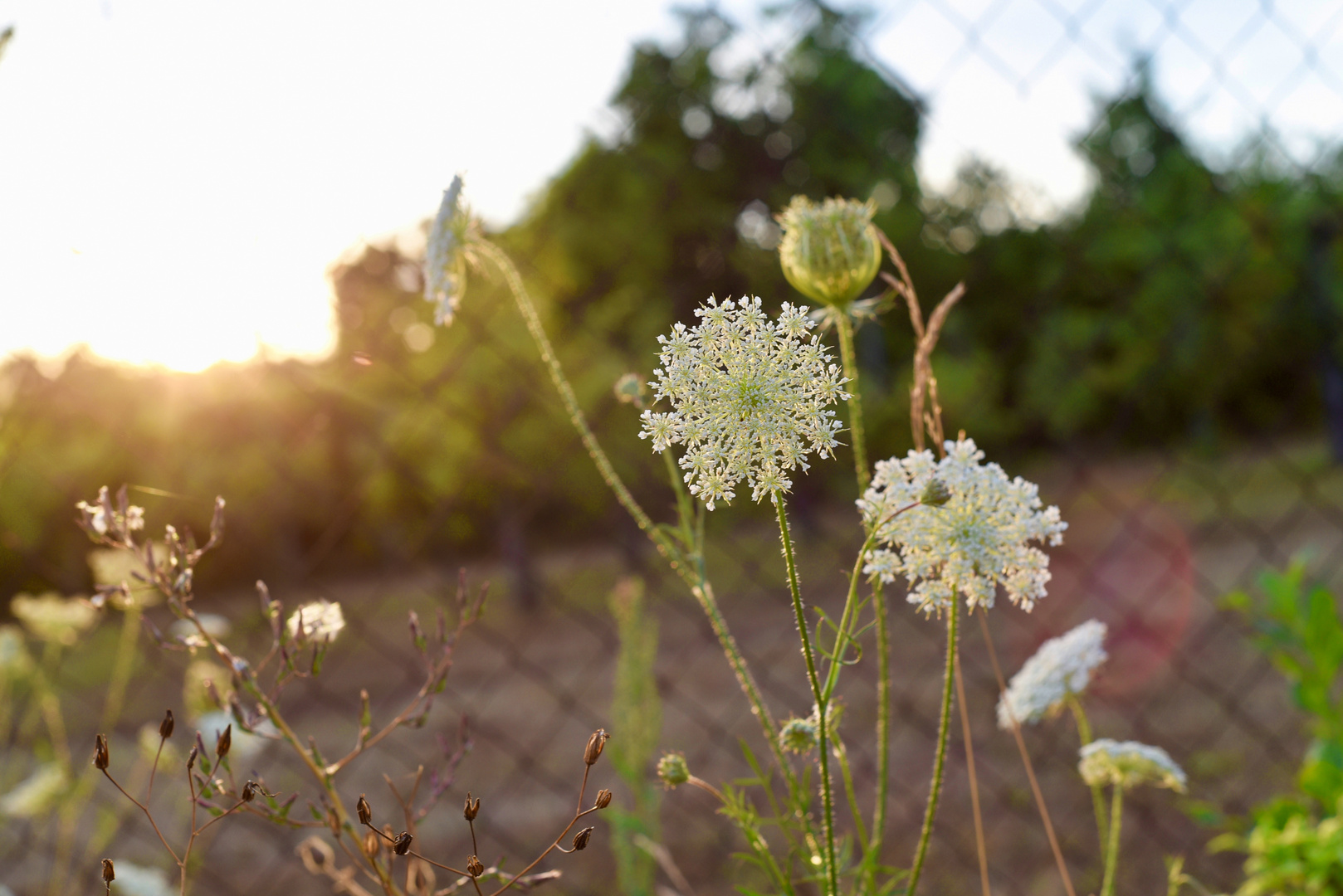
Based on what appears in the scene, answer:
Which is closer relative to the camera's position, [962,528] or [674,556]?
[962,528]

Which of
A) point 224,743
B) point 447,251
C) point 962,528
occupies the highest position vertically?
point 447,251

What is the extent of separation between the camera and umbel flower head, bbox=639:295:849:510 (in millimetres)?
311

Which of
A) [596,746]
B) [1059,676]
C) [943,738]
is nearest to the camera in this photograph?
[596,746]

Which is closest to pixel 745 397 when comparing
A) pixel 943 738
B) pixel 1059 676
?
pixel 943 738

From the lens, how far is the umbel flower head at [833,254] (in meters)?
0.50

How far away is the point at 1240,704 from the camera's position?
238 centimetres

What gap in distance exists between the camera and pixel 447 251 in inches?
19.2

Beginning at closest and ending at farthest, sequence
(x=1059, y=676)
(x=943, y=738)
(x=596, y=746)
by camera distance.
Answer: (x=596, y=746), (x=943, y=738), (x=1059, y=676)

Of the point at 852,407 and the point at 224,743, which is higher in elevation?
the point at 852,407

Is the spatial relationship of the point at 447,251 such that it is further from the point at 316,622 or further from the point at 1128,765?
the point at 1128,765

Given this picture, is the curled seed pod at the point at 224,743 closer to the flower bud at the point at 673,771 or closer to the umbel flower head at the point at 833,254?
the flower bud at the point at 673,771

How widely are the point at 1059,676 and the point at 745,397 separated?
0.34 m

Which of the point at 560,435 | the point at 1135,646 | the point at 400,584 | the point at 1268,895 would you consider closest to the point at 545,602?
the point at 560,435

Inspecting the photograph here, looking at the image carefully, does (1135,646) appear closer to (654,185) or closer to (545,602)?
(654,185)
